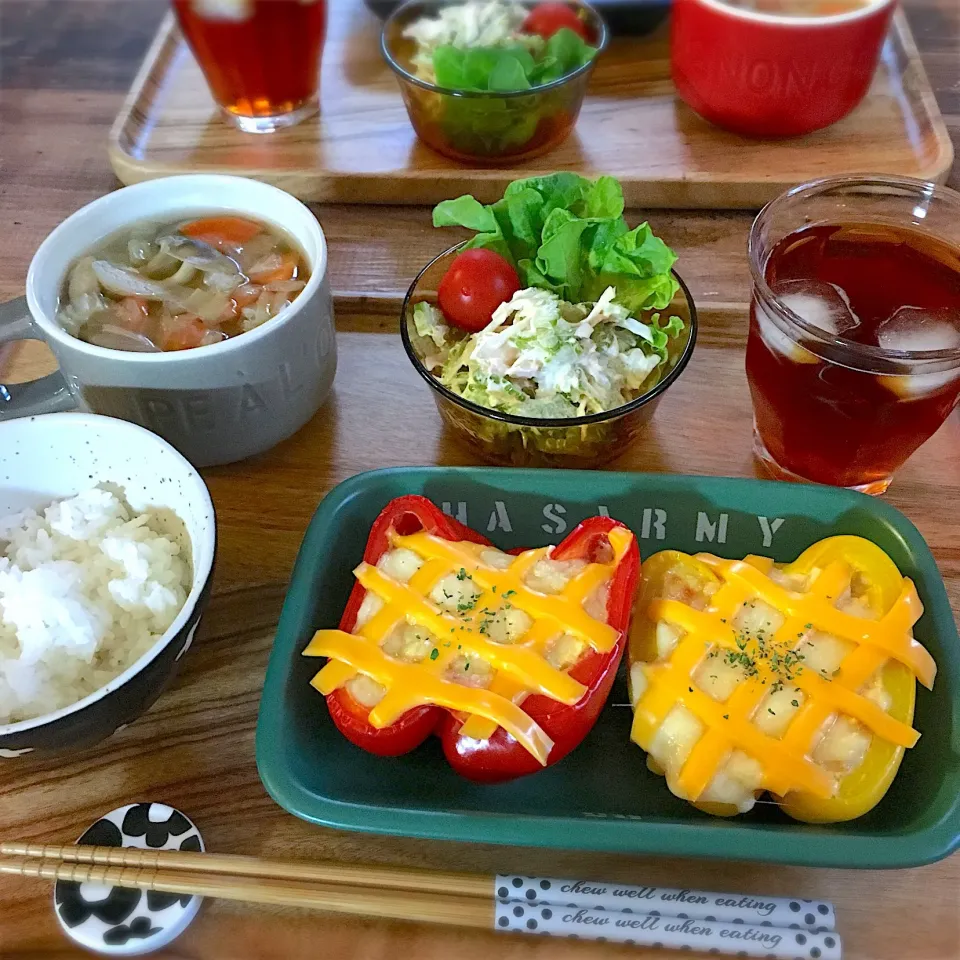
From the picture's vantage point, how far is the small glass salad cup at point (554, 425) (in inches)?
40.1

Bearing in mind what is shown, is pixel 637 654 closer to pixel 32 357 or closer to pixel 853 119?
pixel 32 357

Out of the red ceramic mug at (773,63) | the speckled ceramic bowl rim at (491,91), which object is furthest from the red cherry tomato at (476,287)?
the red ceramic mug at (773,63)

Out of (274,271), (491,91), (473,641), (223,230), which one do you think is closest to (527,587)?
(473,641)

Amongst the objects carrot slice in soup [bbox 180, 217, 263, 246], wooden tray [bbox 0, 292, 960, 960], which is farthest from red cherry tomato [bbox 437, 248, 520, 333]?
carrot slice in soup [bbox 180, 217, 263, 246]

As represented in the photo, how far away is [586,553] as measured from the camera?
91cm

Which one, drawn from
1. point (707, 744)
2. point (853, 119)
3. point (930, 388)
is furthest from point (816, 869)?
point (853, 119)

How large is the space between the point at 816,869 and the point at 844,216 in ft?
2.50

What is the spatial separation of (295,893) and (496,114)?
1.16m

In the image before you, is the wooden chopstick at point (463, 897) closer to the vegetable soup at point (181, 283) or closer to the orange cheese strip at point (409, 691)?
the orange cheese strip at point (409, 691)

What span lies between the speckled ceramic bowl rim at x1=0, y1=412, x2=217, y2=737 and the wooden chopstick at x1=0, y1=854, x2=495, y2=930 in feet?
0.49

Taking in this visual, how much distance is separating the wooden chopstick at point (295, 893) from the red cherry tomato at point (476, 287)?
0.67m

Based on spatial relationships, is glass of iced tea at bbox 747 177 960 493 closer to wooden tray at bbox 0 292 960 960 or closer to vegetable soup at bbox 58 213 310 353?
wooden tray at bbox 0 292 960 960

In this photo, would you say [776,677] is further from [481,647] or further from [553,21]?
[553,21]

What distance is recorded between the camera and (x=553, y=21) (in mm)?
1565
